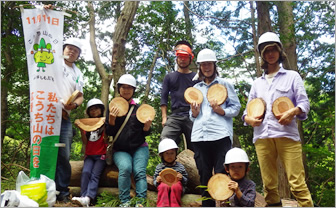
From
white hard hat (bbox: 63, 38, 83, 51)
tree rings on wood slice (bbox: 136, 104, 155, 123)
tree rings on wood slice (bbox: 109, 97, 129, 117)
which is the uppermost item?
white hard hat (bbox: 63, 38, 83, 51)

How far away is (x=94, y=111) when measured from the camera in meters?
5.44

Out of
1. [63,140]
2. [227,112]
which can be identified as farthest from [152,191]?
[227,112]

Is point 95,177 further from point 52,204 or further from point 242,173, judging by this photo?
point 242,173

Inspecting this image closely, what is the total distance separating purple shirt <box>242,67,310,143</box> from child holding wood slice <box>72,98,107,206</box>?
2458 millimetres

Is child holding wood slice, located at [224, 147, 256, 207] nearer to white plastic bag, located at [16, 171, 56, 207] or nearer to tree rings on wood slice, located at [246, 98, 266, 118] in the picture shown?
tree rings on wood slice, located at [246, 98, 266, 118]

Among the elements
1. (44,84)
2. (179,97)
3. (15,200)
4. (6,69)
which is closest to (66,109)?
(44,84)

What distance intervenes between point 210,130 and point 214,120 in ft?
0.48

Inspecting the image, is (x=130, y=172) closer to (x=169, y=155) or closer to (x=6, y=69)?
(x=169, y=155)

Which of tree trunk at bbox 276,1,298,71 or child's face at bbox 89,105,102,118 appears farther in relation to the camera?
tree trunk at bbox 276,1,298,71

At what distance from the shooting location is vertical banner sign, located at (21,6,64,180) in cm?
464

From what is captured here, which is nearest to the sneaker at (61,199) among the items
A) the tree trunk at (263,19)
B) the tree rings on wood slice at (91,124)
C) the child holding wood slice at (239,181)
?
the tree rings on wood slice at (91,124)

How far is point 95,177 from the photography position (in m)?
5.21

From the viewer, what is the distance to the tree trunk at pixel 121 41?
682 centimetres

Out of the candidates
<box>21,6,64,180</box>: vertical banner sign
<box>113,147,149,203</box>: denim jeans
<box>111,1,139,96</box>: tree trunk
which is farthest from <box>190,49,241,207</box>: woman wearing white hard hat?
<box>111,1,139,96</box>: tree trunk
